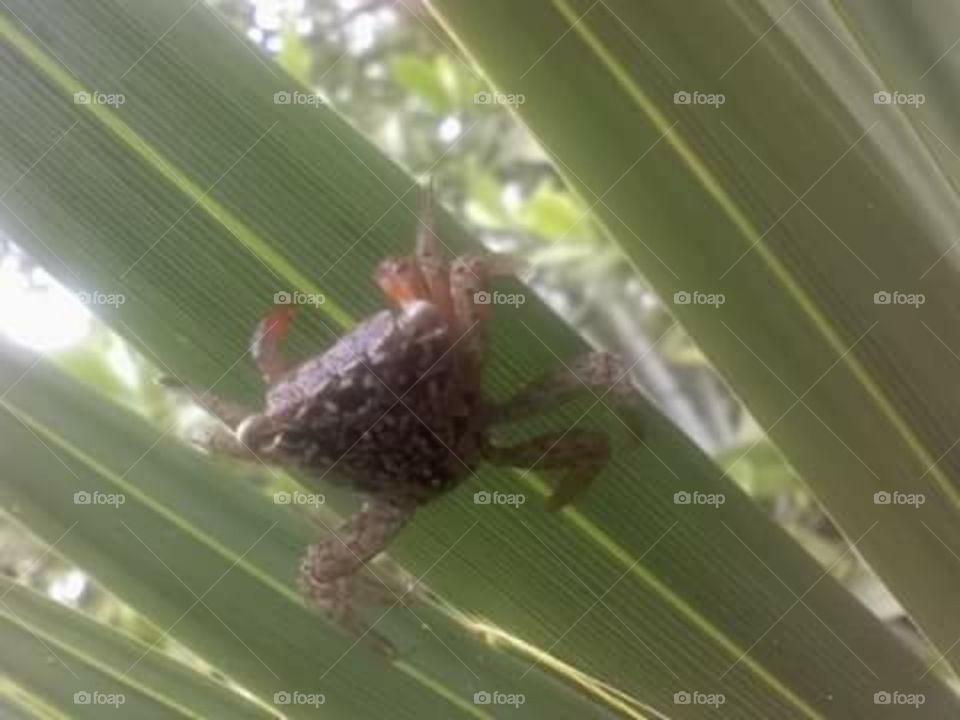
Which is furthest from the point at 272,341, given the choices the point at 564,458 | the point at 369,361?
the point at 564,458

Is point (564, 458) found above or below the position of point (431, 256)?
below

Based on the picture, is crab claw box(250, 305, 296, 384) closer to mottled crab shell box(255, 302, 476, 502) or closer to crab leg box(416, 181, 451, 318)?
mottled crab shell box(255, 302, 476, 502)

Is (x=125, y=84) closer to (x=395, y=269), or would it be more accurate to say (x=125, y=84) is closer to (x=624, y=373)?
(x=395, y=269)

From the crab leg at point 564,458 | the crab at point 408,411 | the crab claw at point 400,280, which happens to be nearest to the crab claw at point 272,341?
the crab at point 408,411

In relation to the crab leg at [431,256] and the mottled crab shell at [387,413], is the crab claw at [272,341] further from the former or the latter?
the crab leg at [431,256]

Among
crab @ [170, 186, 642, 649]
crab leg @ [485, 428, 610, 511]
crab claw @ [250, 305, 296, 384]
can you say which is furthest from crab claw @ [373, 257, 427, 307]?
crab leg @ [485, 428, 610, 511]

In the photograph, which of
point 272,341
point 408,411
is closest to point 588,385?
point 408,411

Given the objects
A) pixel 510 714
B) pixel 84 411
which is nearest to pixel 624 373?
pixel 510 714

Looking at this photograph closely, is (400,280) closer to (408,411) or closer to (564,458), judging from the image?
(408,411)

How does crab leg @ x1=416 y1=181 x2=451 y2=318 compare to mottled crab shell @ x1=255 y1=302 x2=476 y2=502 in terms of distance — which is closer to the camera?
crab leg @ x1=416 y1=181 x2=451 y2=318
